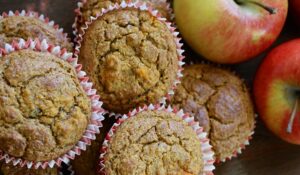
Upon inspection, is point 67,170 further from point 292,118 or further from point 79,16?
point 292,118

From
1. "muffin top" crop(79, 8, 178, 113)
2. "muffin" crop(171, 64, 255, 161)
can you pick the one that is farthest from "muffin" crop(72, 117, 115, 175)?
"muffin" crop(171, 64, 255, 161)

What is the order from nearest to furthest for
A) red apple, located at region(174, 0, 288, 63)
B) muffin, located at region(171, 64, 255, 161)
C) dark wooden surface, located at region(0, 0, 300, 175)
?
red apple, located at region(174, 0, 288, 63) < muffin, located at region(171, 64, 255, 161) < dark wooden surface, located at region(0, 0, 300, 175)

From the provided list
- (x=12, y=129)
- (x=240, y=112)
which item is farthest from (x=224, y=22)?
(x=12, y=129)

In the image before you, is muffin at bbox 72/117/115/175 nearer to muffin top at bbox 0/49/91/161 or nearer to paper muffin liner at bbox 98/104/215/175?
paper muffin liner at bbox 98/104/215/175

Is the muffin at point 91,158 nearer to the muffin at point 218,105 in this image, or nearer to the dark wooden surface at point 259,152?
the muffin at point 218,105

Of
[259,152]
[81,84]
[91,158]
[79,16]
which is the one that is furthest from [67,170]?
[259,152]

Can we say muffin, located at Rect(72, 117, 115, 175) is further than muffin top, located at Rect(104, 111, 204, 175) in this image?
Yes

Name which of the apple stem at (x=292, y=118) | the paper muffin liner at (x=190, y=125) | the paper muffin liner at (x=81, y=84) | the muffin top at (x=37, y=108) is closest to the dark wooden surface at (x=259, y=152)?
the apple stem at (x=292, y=118)
